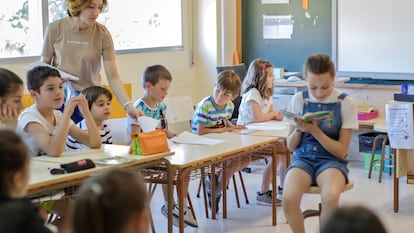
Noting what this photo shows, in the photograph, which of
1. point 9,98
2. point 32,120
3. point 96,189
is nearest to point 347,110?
point 32,120

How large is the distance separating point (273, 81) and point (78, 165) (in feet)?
8.99

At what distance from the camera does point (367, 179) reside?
5.99m

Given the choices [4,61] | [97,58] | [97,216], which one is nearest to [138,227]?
[97,216]

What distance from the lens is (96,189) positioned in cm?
159

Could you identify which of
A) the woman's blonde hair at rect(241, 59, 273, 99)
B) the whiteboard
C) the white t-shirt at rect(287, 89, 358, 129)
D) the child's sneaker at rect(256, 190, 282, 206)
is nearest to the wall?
the whiteboard

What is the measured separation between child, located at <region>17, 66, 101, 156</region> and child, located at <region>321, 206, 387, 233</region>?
7.73 ft

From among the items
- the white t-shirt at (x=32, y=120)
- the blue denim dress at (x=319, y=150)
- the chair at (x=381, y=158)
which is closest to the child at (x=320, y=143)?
the blue denim dress at (x=319, y=150)

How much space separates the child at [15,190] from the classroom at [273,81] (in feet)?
5.53

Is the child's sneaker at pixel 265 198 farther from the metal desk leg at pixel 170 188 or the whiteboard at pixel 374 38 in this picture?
the whiteboard at pixel 374 38

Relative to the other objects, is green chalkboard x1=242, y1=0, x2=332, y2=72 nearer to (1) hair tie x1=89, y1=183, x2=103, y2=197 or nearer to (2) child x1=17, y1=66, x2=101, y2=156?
(2) child x1=17, y1=66, x2=101, y2=156

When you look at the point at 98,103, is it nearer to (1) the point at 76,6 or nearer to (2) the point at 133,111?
(2) the point at 133,111

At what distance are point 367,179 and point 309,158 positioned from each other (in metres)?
2.35

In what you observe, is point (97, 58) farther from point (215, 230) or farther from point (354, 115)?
point (354, 115)

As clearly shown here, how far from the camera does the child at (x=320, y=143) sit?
3.70m
